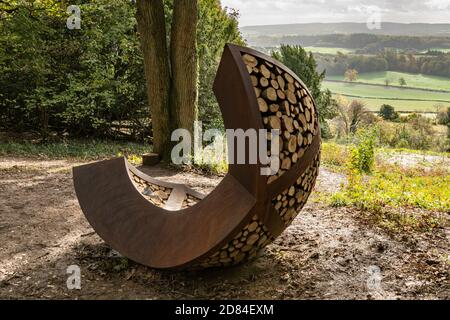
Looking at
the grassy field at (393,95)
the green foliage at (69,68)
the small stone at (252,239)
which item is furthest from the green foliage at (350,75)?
the small stone at (252,239)

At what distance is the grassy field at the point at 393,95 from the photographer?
45781mm

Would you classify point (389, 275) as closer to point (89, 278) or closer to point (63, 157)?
point (89, 278)

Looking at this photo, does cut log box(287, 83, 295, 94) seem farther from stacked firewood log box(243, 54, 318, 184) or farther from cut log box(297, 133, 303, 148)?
cut log box(297, 133, 303, 148)

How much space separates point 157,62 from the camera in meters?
8.55

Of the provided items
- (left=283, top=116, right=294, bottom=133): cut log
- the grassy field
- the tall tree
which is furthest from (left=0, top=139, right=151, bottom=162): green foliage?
the grassy field

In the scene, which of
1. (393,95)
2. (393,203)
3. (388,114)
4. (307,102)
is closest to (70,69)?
(393,203)

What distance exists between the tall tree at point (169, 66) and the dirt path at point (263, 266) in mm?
3630

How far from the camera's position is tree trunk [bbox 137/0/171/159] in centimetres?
841

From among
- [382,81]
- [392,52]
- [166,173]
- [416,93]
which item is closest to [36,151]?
[166,173]

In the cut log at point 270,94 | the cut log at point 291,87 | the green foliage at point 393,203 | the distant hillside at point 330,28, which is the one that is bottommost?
the green foliage at point 393,203

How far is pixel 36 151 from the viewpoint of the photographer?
1059 centimetres

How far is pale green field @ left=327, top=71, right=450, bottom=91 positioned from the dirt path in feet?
195

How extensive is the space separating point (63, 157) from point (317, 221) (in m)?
7.12

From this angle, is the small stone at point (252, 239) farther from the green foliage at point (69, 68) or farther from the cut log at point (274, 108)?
the green foliage at point (69, 68)
